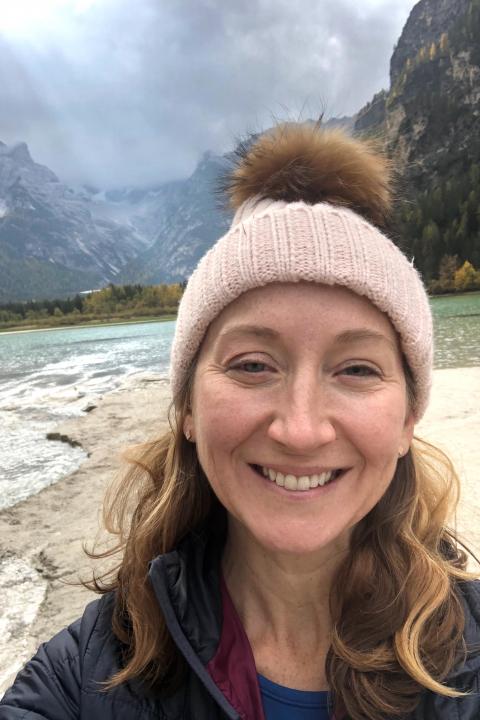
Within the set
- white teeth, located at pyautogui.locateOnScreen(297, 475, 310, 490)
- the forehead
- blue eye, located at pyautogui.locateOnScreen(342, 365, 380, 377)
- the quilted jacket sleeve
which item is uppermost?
the forehead

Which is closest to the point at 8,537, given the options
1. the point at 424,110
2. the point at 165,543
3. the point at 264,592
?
the point at 165,543

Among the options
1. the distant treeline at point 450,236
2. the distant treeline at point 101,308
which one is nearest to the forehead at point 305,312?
the distant treeline at point 450,236

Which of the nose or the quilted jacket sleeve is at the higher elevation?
the nose

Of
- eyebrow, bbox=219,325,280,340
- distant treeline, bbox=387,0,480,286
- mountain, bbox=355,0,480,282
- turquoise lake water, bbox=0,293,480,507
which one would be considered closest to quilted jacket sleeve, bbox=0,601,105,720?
eyebrow, bbox=219,325,280,340

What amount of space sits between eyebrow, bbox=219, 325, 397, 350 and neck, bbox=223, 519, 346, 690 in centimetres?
70

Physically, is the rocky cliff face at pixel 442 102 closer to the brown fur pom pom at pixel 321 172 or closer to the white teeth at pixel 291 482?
the brown fur pom pom at pixel 321 172

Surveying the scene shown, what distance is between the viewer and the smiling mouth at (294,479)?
137 centimetres

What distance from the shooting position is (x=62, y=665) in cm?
149

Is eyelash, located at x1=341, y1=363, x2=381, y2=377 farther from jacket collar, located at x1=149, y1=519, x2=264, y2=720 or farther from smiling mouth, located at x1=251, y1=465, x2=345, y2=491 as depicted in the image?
jacket collar, located at x1=149, y1=519, x2=264, y2=720

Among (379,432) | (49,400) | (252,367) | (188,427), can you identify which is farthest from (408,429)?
(49,400)

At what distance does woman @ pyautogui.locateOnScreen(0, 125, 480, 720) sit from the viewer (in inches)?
53.5

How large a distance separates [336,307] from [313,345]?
0.51ft

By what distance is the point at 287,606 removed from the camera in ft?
5.24

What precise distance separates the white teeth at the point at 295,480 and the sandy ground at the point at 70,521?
1.96 meters
